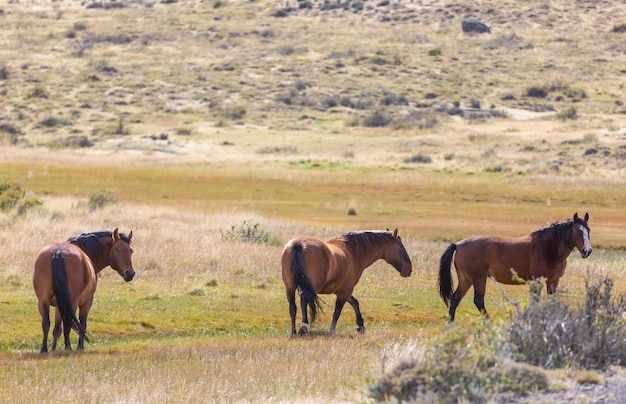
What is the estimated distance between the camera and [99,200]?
36375mm

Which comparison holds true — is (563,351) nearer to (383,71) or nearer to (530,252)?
(530,252)

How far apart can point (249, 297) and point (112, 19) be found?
10322 centimetres

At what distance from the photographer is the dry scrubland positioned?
1381cm

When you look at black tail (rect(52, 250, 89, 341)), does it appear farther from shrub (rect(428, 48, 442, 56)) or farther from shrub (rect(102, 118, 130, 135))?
shrub (rect(428, 48, 442, 56))

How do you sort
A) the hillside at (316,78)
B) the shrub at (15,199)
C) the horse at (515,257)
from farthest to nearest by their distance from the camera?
the hillside at (316,78), the shrub at (15,199), the horse at (515,257)

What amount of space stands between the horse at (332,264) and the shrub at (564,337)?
548 cm

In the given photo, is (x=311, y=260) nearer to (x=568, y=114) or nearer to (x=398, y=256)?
(x=398, y=256)

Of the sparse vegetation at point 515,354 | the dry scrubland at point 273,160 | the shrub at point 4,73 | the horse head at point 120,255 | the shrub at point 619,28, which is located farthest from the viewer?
the shrub at point 619,28

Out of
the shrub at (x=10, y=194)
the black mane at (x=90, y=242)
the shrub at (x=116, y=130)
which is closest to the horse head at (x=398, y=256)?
the black mane at (x=90, y=242)

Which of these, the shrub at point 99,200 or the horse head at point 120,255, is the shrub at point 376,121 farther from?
the horse head at point 120,255

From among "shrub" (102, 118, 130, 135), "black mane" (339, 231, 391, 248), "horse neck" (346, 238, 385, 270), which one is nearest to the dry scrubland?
"shrub" (102, 118, 130, 135)

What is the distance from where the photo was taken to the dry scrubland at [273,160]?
45.3 feet

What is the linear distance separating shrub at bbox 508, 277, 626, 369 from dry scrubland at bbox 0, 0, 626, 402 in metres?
1.02

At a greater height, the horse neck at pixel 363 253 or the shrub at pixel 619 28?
the horse neck at pixel 363 253
